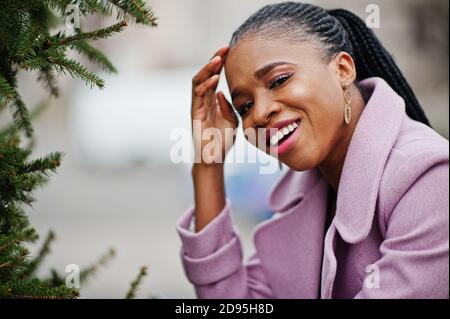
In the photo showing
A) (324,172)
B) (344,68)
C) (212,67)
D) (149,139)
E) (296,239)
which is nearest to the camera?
(344,68)

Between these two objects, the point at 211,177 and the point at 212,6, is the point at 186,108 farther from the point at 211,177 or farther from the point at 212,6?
the point at 211,177

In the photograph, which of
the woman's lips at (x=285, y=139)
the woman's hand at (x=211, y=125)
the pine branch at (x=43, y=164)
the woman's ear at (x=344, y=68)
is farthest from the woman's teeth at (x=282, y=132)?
the pine branch at (x=43, y=164)

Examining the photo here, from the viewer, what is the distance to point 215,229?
7.64 ft

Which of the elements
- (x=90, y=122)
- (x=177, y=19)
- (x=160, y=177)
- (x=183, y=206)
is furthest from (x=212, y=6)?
(x=183, y=206)

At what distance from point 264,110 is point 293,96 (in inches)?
4.1

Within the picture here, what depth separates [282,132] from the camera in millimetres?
1938

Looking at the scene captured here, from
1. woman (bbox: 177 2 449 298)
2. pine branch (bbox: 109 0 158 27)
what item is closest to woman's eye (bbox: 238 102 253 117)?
woman (bbox: 177 2 449 298)

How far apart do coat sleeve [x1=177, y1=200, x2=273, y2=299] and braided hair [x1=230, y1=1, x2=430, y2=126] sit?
73cm

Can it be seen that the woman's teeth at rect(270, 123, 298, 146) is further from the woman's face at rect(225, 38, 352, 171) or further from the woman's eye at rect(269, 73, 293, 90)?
the woman's eye at rect(269, 73, 293, 90)

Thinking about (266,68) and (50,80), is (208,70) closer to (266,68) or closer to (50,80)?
(266,68)

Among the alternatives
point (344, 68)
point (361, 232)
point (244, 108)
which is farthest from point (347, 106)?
point (361, 232)

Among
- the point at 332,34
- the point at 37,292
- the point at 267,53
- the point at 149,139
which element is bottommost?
the point at 37,292

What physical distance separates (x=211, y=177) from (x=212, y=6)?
601 inches

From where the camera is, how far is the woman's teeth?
193 cm
